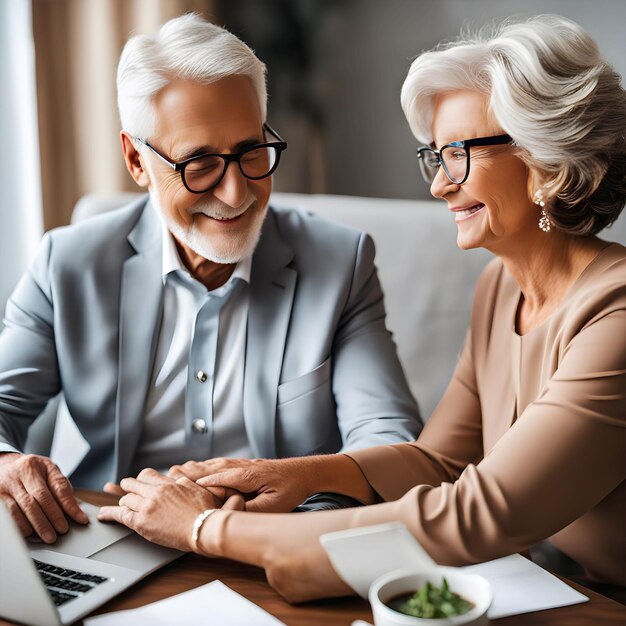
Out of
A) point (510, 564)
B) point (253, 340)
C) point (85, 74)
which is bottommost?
point (510, 564)

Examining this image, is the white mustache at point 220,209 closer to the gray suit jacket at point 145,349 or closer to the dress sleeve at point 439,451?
the gray suit jacket at point 145,349

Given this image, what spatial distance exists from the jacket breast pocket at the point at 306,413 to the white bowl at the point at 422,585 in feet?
→ 2.85

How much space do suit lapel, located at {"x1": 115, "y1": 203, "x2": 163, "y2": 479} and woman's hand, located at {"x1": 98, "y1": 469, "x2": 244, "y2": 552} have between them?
18.7 inches

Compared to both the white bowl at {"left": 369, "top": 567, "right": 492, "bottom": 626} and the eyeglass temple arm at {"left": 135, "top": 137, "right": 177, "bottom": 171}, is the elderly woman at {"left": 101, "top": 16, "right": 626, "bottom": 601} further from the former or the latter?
the eyeglass temple arm at {"left": 135, "top": 137, "right": 177, "bottom": 171}

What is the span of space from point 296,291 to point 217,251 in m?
0.21

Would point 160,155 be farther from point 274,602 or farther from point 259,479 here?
point 274,602

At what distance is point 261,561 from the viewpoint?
44.4 inches

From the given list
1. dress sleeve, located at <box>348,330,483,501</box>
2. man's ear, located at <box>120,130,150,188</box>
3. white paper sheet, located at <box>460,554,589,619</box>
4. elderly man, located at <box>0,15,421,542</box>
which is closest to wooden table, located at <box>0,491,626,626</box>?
white paper sheet, located at <box>460,554,589,619</box>

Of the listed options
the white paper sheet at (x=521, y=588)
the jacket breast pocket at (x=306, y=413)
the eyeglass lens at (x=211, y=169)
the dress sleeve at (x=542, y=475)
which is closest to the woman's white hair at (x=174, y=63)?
the eyeglass lens at (x=211, y=169)

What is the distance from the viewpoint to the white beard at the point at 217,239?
5.72 feet

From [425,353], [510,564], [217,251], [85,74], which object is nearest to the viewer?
[510,564]

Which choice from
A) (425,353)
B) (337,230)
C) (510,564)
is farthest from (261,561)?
(425,353)

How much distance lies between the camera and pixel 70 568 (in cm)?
118

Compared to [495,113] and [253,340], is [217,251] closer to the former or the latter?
[253,340]
